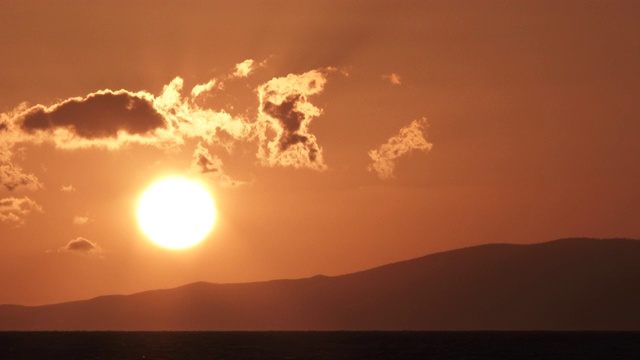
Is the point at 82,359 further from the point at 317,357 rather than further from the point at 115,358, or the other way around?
the point at 317,357

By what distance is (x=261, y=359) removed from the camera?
614ft

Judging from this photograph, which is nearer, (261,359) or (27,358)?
(261,359)

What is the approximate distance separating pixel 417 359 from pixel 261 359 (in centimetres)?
2588

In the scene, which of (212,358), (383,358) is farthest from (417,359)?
(212,358)

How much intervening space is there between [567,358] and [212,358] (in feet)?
196

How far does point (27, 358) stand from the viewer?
200 meters

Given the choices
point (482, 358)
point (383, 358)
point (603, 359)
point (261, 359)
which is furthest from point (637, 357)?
point (261, 359)

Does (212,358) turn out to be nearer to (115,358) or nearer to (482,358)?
(115,358)

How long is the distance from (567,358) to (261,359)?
52.4 meters

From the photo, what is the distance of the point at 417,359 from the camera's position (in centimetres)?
19225

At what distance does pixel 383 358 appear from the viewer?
19412cm

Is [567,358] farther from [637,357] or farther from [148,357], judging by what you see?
[148,357]

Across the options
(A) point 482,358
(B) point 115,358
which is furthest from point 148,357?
(A) point 482,358

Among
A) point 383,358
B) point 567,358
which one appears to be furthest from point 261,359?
point 567,358
